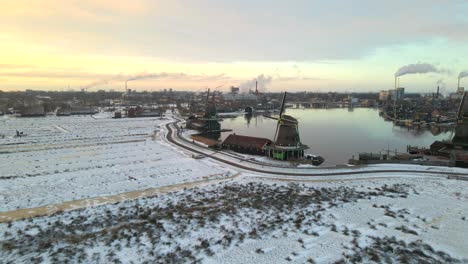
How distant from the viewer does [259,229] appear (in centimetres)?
1392

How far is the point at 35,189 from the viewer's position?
64.8 feet

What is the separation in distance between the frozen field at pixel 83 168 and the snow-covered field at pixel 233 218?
0.52 feet

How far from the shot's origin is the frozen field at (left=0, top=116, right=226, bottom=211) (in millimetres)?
19230

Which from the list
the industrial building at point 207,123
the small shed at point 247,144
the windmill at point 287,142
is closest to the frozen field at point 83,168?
the small shed at point 247,144

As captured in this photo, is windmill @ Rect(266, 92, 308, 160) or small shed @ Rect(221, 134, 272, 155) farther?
small shed @ Rect(221, 134, 272, 155)

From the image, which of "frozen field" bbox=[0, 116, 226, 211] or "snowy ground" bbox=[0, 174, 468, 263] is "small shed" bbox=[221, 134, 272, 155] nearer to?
"frozen field" bbox=[0, 116, 226, 211]

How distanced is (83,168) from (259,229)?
1901cm

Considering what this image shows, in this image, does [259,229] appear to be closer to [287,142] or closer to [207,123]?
[287,142]

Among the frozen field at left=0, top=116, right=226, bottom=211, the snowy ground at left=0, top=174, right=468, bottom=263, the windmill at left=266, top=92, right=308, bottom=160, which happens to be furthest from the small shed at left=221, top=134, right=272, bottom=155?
the snowy ground at left=0, top=174, right=468, bottom=263

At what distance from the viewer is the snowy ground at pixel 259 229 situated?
1168 centimetres

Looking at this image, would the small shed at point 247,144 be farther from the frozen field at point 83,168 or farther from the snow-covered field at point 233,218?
the snow-covered field at point 233,218

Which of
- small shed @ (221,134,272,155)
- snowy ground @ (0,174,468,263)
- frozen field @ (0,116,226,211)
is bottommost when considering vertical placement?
snowy ground @ (0,174,468,263)

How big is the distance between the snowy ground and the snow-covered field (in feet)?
0.16

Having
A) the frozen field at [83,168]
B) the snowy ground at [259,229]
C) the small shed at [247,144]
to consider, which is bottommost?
the snowy ground at [259,229]
